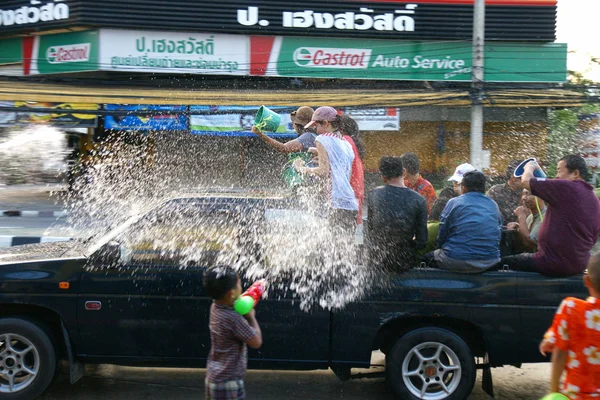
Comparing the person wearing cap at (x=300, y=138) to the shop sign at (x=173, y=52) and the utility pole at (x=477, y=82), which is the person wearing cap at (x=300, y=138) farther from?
the shop sign at (x=173, y=52)

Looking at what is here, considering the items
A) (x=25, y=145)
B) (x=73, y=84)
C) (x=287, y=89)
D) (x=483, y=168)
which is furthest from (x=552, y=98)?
(x=25, y=145)

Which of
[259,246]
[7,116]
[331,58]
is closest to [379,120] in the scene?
[331,58]

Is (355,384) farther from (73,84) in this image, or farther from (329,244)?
(73,84)

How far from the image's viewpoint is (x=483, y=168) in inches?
473

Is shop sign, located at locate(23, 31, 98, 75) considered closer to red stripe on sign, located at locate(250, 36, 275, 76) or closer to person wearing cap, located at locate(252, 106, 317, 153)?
red stripe on sign, located at locate(250, 36, 275, 76)

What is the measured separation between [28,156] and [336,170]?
12622 mm

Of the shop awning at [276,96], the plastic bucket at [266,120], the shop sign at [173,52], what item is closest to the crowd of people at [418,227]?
the plastic bucket at [266,120]

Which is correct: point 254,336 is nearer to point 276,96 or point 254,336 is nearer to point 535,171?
point 535,171

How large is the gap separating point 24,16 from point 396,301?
15.6 meters

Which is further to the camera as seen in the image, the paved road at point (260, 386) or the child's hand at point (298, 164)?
the child's hand at point (298, 164)

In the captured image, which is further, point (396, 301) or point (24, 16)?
point (24, 16)

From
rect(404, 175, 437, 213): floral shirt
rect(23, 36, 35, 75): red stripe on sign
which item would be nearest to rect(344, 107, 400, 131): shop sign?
rect(23, 36, 35, 75): red stripe on sign

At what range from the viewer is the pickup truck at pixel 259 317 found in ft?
15.2

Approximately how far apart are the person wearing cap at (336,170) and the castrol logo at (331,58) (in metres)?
11.7
